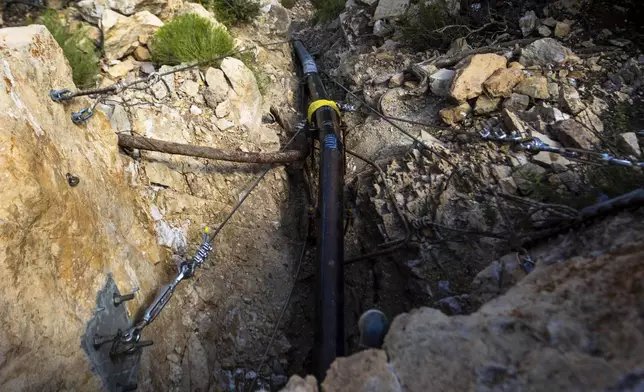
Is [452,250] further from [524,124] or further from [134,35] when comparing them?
[134,35]

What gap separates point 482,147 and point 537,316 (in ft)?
5.76

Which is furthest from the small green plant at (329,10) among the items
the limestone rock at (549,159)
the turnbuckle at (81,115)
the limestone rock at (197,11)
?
the turnbuckle at (81,115)

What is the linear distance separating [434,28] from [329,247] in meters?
2.84

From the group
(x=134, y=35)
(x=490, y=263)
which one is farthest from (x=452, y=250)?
(x=134, y=35)

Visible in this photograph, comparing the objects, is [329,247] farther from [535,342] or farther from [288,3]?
[288,3]

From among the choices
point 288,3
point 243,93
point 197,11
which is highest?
point 197,11

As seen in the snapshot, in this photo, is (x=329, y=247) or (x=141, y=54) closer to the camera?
(x=329, y=247)

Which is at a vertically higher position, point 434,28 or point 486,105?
point 434,28

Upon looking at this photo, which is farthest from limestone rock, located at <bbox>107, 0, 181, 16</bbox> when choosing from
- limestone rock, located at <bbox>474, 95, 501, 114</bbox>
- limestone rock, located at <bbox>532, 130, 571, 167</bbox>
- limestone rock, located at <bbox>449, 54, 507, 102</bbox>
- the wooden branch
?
limestone rock, located at <bbox>532, 130, 571, 167</bbox>

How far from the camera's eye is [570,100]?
9.43ft

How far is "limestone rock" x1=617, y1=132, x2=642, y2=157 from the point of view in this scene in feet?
7.79

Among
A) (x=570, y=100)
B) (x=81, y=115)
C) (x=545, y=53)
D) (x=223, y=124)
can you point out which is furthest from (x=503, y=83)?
(x=81, y=115)

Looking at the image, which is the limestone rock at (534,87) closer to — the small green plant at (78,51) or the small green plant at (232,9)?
the small green plant at (232,9)

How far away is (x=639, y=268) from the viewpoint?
1.28m
